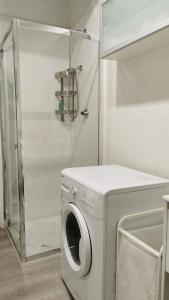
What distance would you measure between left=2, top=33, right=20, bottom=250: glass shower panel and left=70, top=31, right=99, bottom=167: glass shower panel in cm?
66

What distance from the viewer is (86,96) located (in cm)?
249

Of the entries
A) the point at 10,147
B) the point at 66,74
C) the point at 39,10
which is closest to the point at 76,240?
the point at 10,147

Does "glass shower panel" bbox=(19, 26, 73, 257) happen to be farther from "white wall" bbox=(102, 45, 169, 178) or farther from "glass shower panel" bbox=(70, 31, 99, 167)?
"white wall" bbox=(102, 45, 169, 178)

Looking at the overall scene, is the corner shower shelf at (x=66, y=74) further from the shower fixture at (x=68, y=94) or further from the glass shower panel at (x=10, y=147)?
the glass shower panel at (x=10, y=147)

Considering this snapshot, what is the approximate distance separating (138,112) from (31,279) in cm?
156

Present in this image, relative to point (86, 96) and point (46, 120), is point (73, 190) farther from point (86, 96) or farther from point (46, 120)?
point (46, 120)

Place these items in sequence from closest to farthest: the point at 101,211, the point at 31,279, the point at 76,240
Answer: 1. the point at 101,211
2. the point at 76,240
3. the point at 31,279

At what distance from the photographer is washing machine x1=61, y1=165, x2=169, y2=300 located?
126cm

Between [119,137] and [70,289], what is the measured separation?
1.26 meters

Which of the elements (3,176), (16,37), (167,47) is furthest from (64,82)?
(167,47)

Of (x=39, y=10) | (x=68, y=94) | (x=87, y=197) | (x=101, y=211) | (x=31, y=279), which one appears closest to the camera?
(x=101, y=211)

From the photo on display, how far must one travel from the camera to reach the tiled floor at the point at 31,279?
1707 millimetres

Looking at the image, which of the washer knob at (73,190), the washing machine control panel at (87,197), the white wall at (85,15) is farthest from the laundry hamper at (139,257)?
the white wall at (85,15)

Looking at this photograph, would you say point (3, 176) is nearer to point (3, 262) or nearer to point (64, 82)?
point (3, 262)
